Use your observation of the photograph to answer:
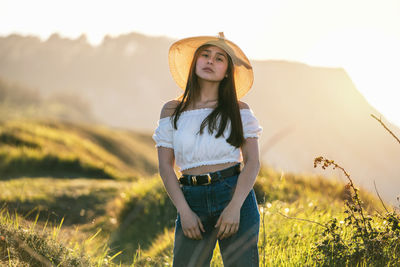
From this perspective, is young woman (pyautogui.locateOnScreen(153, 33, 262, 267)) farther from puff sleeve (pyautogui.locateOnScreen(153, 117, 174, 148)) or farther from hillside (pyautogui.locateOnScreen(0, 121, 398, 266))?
hillside (pyautogui.locateOnScreen(0, 121, 398, 266))

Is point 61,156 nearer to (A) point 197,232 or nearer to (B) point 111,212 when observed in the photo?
(B) point 111,212

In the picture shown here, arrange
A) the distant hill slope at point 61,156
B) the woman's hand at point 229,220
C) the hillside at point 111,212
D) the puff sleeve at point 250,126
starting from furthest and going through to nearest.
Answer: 1. the distant hill slope at point 61,156
2. the hillside at point 111,212
3. the puff sleeve at point 250,126
4. the woman's hand at point 229,220

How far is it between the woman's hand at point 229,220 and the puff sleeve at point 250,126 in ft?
1.70

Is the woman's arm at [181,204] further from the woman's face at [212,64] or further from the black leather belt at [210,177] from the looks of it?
the woman's face at [212,64]

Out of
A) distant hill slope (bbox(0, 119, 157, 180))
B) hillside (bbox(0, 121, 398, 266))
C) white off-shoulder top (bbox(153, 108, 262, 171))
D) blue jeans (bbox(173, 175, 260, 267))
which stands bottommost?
distant hill slope (bbox(0, 119, 157, 180))

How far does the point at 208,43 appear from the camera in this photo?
2.92 meters

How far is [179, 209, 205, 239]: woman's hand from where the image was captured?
8.18 ft

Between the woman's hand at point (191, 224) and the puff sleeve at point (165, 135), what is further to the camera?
the puff sleeve at point (165, 135)

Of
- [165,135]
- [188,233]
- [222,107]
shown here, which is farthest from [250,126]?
[188,233]

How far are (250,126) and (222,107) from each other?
239mm

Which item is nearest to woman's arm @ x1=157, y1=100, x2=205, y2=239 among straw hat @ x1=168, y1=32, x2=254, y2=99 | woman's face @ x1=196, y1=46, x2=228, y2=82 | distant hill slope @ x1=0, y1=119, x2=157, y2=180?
woman's face @ x1=196, y1=46, x2=228, y2=82

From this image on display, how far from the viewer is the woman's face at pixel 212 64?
9.35 ft

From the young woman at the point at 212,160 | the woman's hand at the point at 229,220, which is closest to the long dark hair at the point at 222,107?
the young woman at the point at 212,160

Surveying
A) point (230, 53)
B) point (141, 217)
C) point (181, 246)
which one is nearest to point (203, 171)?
point (181, 246)
